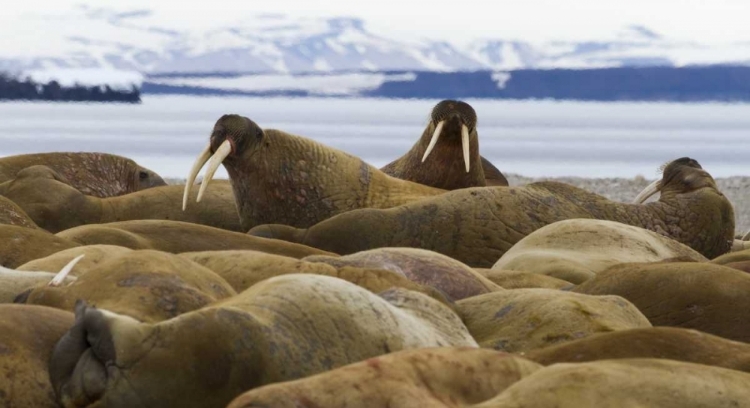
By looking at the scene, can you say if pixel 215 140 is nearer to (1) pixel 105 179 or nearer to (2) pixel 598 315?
(1) pixel 105 179

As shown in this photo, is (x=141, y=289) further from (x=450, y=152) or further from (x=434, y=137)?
(x=450, y=152)

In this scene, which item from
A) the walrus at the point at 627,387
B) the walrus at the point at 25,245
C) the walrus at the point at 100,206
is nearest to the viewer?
the walrus at the point at 627,387

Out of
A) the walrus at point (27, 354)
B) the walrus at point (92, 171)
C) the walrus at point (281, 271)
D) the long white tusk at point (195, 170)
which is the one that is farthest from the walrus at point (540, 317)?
the walrus at point (92, 171)

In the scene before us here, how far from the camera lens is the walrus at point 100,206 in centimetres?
892

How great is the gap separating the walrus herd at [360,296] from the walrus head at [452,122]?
34cm

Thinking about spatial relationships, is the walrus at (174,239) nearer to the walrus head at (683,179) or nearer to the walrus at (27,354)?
the walrus at (27,354)

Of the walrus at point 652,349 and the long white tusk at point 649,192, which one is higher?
the walrus at point 652,349

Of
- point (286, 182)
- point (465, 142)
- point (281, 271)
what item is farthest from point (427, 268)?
point (465, 142)

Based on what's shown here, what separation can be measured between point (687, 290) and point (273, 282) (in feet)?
6.09

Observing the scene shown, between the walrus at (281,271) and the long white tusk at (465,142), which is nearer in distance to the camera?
the walrus at (281,271)

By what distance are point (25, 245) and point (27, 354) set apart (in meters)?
2.39

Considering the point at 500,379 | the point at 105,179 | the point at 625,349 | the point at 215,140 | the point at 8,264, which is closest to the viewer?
the point at 500,379

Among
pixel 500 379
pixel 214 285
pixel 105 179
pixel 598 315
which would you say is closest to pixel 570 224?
pixel 598 315

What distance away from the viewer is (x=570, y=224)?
7.34m
